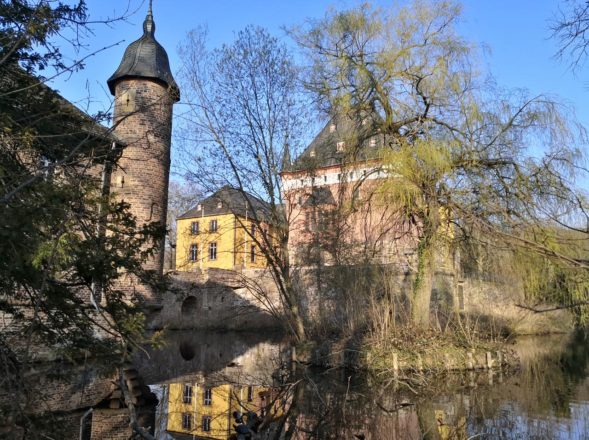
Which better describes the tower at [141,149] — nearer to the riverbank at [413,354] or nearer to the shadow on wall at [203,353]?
the shadow on wall at [203,353]

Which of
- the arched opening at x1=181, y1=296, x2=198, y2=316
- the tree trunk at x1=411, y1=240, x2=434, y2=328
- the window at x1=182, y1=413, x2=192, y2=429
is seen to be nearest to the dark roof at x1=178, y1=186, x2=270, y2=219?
the tree trunk at x1=411, y1=240, x2=434, y2=328

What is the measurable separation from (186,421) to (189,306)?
18832 mm

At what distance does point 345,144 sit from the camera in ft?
42.1

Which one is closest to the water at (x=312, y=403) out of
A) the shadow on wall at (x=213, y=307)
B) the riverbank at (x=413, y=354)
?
the riverbank at (x=413, y=354)

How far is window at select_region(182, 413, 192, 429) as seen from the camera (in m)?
7.59

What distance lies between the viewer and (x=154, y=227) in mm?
5105

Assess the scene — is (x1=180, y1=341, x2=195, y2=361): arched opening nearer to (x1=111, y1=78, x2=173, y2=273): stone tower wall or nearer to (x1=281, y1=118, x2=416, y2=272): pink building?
(x1=111, y1=78, x2=173, y2=273): stone tower wall

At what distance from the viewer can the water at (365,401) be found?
743cm

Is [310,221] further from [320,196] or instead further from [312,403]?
[312,403]

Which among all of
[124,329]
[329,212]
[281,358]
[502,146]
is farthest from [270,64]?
[124,329]

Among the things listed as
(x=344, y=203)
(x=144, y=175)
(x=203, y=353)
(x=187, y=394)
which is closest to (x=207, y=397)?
(x=187, y=394)

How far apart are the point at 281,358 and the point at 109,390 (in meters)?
5.98

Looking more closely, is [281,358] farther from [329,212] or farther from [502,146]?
[502,146]

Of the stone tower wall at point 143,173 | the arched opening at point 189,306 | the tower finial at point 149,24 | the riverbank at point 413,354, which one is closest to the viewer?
the riverbank at point 413,354
